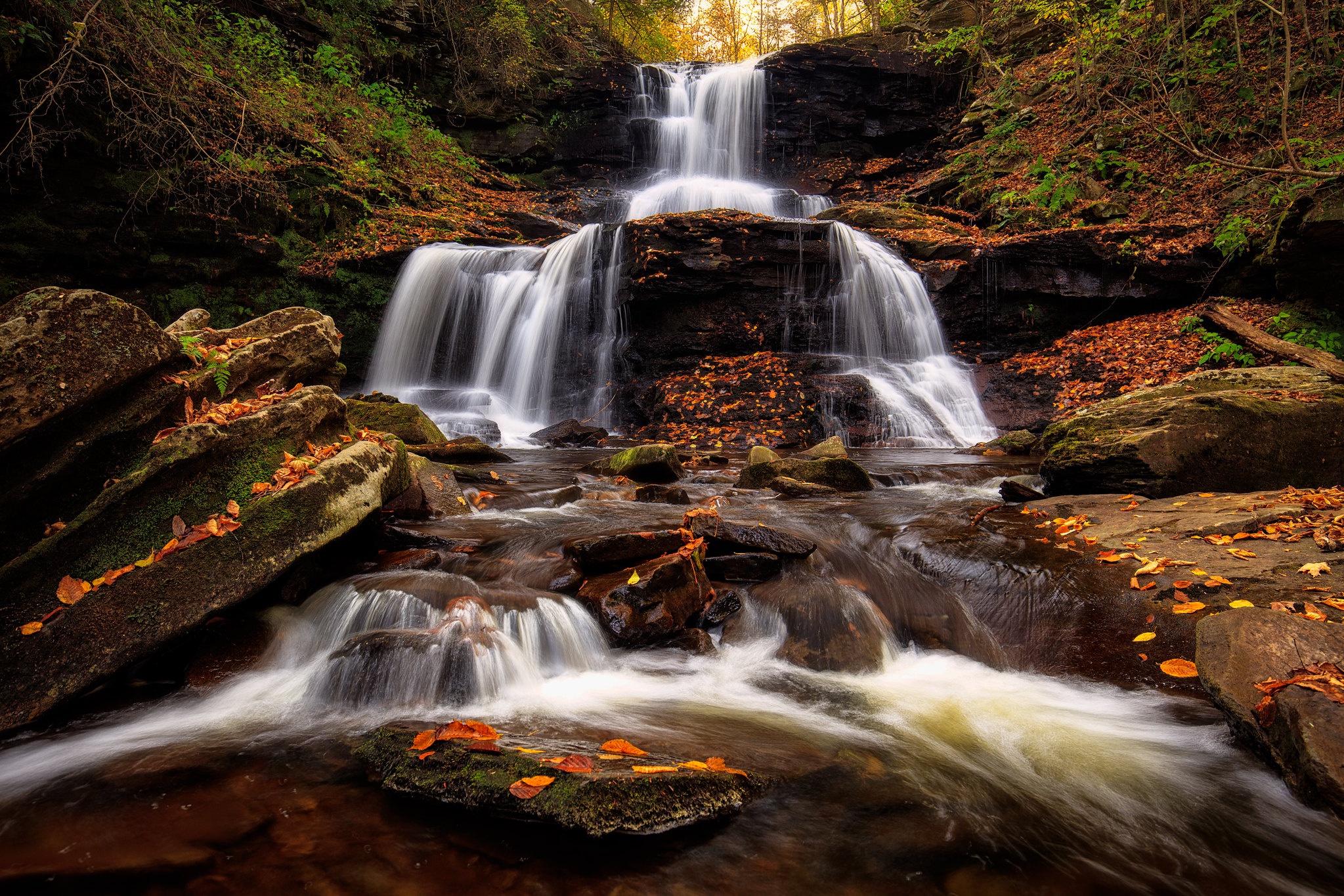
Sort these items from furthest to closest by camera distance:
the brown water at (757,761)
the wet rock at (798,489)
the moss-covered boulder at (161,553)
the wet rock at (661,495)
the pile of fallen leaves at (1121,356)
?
the pile of fallen leaves at (1121,356)
the wet rock at (798,489)
the wet rock at (661,495)
the moss-covered boulder at (161,553)
the brown water at (757,761)

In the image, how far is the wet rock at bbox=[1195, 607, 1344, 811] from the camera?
219 centimetres

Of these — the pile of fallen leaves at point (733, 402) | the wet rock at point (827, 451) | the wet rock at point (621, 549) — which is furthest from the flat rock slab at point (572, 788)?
the pile of fallen leaves at point (733, 402)

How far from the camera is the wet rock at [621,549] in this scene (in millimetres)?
4359

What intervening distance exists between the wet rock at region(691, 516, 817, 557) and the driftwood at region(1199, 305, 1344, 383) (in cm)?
666

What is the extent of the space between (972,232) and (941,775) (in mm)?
15725

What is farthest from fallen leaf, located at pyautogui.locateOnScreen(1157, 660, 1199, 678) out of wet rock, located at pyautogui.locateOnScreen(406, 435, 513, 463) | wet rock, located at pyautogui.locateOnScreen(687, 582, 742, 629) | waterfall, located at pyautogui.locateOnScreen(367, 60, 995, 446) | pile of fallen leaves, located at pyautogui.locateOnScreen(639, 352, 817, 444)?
waterfall, located at pyautogui.locateOnScreen(367, 60, 995, 446)

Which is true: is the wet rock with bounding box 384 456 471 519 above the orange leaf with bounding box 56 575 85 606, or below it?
below

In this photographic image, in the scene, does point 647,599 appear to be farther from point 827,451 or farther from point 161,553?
point 827,451

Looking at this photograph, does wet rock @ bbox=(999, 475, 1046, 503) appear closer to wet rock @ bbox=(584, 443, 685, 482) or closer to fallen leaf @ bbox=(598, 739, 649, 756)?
wet rock @ bbox=(584, 443, 685, 482)

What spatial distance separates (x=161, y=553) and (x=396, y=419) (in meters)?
5.50

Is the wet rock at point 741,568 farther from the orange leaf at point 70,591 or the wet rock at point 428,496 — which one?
the orange leaf at point 70,591

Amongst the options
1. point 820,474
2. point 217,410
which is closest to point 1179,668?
point 820,474

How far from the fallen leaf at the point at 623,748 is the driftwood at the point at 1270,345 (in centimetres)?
864

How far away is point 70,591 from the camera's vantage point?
301 centimetres
